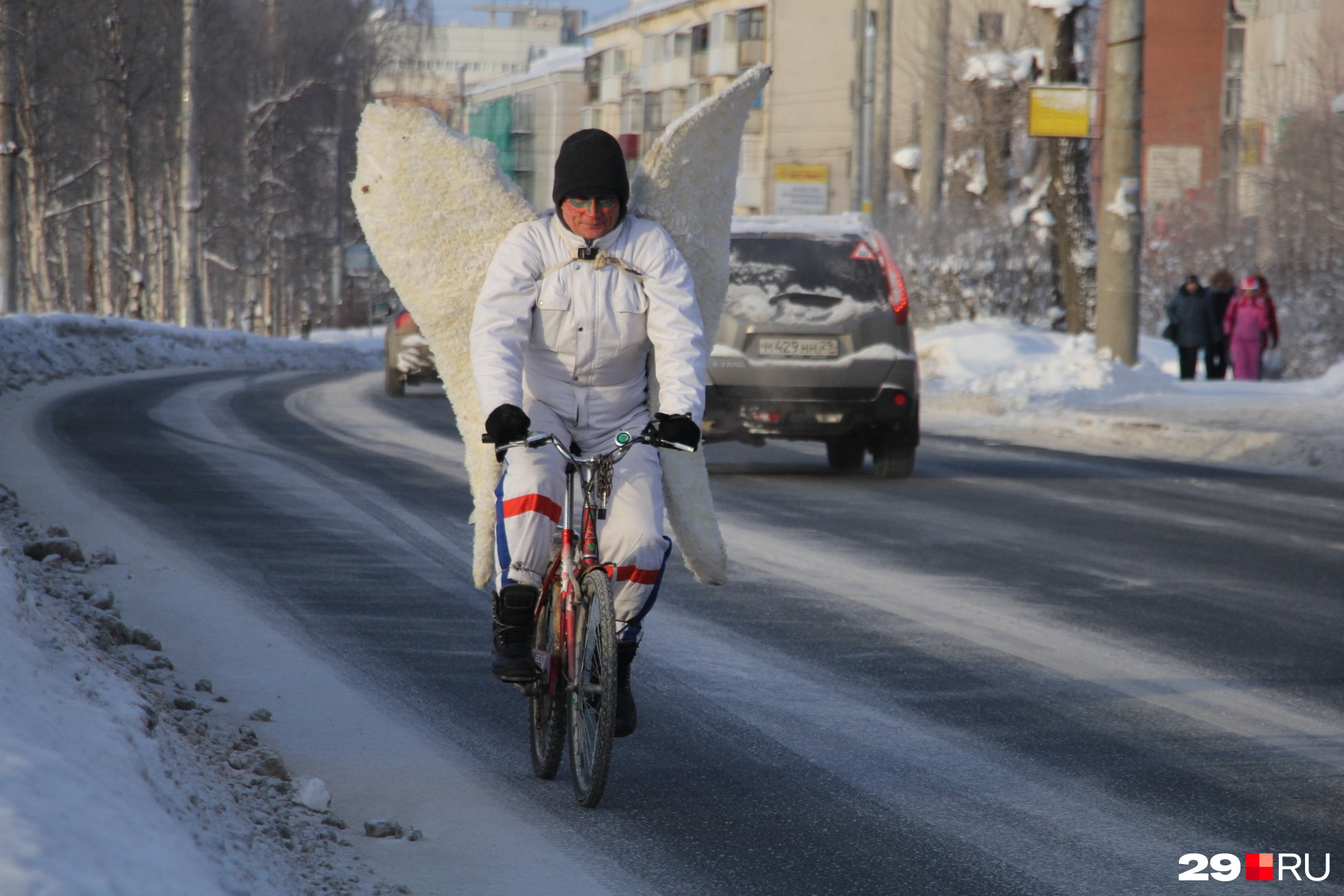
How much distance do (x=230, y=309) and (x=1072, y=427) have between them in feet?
263

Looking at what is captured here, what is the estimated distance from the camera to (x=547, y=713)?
466 cm

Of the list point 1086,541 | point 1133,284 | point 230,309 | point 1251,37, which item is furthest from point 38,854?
point 230,309

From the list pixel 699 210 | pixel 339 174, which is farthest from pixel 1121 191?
pixel 339 174

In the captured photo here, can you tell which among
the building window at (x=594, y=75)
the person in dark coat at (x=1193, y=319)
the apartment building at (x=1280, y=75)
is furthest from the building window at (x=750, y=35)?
the person in dark coat at (x=1193, y=319)

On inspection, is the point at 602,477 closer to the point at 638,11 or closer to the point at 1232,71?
the point at 1232,71

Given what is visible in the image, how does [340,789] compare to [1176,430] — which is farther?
[1176,430]

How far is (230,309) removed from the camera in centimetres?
9144

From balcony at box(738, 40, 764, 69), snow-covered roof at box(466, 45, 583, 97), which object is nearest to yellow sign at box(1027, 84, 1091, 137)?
balcony at box(738, 40, 764, 69)

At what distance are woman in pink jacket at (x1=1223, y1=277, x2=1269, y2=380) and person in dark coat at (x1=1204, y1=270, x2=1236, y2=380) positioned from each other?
400 mm

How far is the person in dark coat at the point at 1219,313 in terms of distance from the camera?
23953 mm

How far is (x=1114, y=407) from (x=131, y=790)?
15402 millimetres

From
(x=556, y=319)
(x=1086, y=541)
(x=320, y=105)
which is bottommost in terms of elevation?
A: (x=1086, y=541)

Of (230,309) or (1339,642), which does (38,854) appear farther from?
(230,309)

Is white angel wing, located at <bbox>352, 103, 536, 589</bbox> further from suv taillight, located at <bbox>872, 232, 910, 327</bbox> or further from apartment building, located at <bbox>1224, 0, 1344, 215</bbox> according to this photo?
apartment building, located at <bbox>1224, 0, 1344, 215</bbox>
